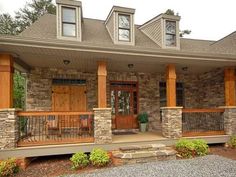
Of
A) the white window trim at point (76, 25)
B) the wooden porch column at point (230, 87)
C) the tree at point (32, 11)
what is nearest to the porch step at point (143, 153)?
the wooden porch column at point (230, 87)

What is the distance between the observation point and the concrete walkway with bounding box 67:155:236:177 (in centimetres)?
485

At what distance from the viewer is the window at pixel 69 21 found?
24.4 ft

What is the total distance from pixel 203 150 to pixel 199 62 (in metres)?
3.23

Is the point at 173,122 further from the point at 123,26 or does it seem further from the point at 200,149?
the point at 123,26

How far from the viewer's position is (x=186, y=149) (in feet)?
21.4

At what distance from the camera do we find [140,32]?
9.96 meters

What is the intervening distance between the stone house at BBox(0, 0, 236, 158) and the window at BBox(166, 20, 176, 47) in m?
0.02

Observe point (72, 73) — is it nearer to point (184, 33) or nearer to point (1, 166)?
point (1, 166)

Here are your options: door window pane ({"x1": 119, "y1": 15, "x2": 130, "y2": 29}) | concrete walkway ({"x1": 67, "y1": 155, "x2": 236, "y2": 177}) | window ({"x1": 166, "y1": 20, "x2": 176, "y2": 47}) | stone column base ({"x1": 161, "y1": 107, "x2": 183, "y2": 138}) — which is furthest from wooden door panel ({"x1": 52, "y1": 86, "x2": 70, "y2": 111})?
window ({"x1": 166, "y1": 20, "x2": 176, "y2": 47})

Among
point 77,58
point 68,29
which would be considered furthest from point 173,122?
point 68,29

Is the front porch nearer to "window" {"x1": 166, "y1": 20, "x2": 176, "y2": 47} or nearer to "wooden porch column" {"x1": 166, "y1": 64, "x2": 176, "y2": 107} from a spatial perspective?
"wooden porch column" {"x1": 166, "y1": 64, "x2": 176, "y2": 107}

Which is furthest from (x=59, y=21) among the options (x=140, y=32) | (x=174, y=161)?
(x=174, y=161)

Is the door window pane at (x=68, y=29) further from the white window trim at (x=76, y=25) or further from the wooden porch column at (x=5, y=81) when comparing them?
the wooden porch column at (x=5, y=81)

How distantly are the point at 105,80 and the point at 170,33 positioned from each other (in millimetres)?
3954
